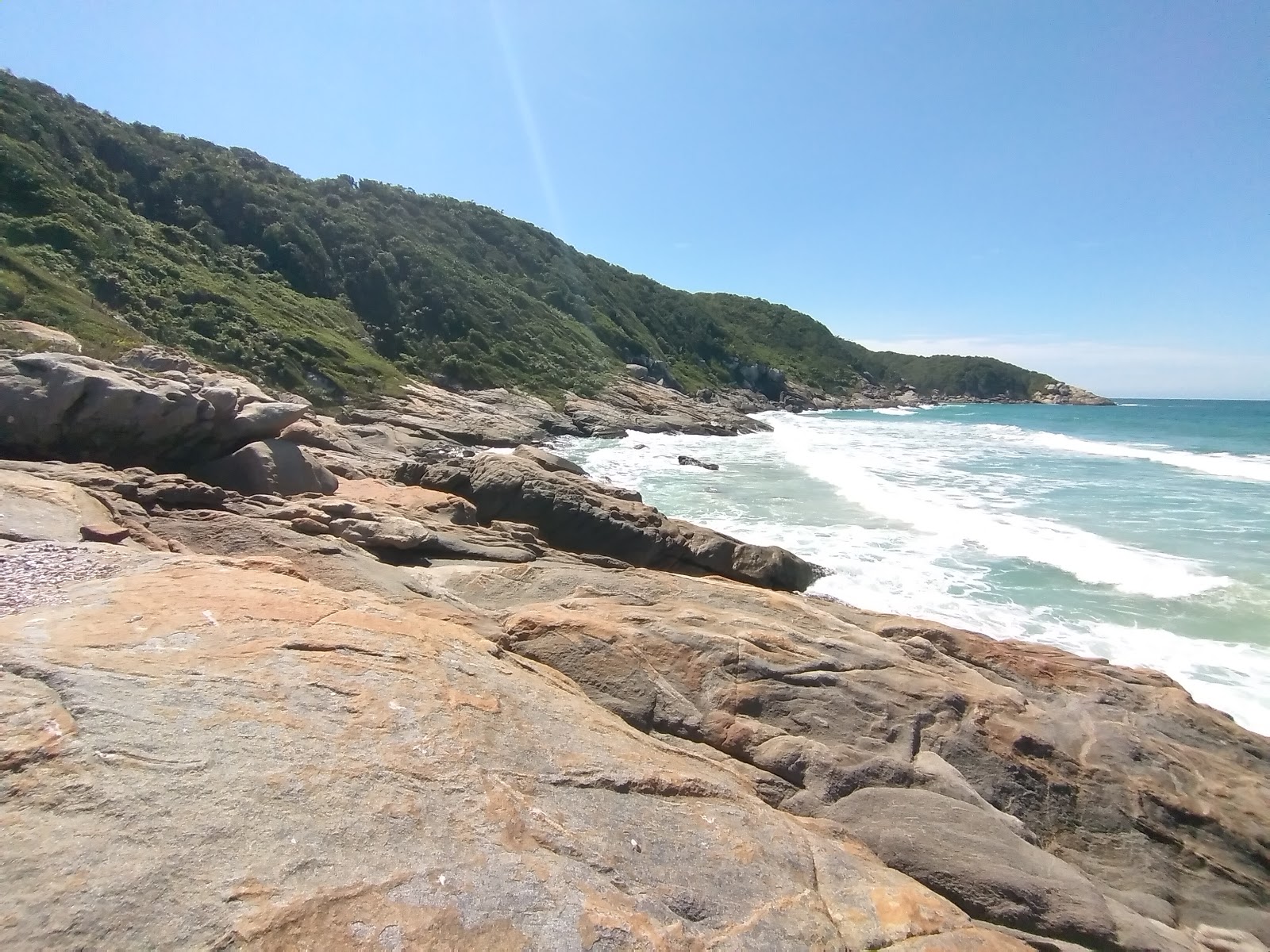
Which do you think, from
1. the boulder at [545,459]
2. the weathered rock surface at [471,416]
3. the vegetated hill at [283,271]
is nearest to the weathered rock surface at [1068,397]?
the vegetated hill at [283,271]

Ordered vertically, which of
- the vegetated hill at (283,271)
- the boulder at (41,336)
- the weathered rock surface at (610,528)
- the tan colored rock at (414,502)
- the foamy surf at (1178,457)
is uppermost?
the vegetated hill at (283,271)

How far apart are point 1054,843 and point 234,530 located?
12408 millimetres

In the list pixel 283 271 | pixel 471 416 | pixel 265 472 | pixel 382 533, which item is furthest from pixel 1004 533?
pixel 283 271

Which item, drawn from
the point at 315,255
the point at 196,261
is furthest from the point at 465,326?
the point at 196,261

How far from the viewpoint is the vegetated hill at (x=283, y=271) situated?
48344 millimetres

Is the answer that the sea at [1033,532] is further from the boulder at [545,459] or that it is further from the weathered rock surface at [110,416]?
the weathered rock surface at [110,416]

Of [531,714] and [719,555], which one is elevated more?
[531,714]

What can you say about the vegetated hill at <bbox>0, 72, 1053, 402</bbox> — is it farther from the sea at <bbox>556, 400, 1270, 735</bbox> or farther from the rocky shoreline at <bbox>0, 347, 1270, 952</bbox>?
the rocky shoreline at <bbox>0, 347, 1270, 952</bbox>

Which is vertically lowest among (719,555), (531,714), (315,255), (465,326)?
(719,555)

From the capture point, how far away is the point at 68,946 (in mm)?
3186

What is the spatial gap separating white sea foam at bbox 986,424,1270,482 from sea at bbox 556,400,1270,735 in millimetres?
316

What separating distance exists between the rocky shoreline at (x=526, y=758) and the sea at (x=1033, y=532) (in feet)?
14.5

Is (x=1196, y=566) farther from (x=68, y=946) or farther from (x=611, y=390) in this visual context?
(x=611, y=390)

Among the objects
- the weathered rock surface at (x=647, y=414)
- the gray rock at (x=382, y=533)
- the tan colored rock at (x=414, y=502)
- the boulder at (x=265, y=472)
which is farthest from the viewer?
the weathered rock surface at (x=647, y=414)
